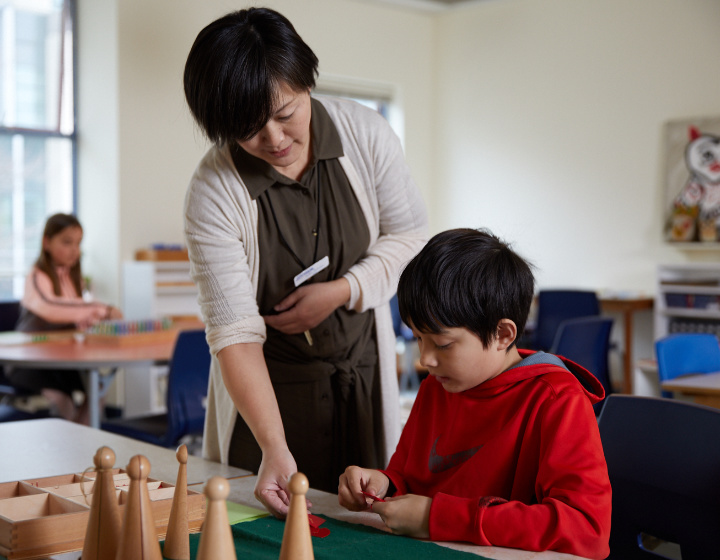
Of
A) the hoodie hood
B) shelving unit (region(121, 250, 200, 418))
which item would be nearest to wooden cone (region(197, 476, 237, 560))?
the hoodie hood

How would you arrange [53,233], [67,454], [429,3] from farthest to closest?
[429,3] < [53,233] < [67,454]

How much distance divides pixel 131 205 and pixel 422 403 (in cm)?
431

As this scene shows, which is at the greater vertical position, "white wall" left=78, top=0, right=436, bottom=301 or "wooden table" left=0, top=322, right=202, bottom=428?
"white wall" left=78, top=0, right=436, bottom=301

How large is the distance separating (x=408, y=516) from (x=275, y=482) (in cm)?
22

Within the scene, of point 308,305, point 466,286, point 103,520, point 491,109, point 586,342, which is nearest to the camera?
point 103,520

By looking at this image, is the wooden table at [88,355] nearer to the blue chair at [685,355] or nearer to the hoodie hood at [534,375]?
the blue chair at [685,355]

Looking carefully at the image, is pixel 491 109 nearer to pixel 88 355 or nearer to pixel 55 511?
pixel 88 355

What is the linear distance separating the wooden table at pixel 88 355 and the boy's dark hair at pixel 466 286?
7.41 ft

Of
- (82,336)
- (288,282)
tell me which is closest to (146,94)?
(82,336)

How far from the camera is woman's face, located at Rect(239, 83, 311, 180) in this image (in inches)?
51.4

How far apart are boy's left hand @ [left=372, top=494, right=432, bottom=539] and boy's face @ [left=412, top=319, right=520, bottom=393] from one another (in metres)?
0.19

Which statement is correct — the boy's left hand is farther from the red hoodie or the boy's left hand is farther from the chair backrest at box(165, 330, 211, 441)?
the chair backrest at box(165, 330, 211, 441)

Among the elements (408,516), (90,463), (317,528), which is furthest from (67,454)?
(408,516)

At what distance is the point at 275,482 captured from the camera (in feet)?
3.96
